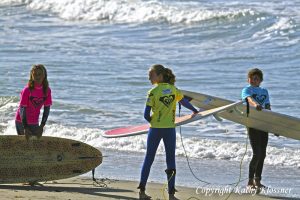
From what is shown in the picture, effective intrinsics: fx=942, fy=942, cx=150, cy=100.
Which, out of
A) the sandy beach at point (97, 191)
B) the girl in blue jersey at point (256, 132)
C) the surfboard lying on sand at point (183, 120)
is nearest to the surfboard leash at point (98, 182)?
the sandy beach at point (97, 191)

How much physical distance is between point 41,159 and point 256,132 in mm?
2397

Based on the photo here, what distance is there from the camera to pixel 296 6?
1217 inches

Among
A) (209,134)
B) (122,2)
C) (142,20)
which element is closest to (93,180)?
(209,134)

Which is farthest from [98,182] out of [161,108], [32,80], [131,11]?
[131,11]

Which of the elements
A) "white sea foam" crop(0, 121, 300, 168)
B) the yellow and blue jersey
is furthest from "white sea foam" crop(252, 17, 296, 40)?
the yellow and blue jersey

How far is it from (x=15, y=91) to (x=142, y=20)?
13.0 metres

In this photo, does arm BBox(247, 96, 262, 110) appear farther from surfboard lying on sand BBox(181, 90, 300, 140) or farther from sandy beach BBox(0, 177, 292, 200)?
sandy beach BBox(0, 177, 292, 200)

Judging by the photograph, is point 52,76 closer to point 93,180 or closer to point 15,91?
point 15,91

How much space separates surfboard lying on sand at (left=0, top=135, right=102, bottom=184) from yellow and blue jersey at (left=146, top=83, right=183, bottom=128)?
1.49 metres

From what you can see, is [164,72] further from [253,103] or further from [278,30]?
[278,30]

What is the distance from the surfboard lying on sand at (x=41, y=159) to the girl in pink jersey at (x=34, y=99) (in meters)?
0.14

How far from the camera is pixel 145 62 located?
23406 mm

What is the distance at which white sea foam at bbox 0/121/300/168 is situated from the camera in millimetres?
13133

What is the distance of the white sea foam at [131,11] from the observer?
30703mm
